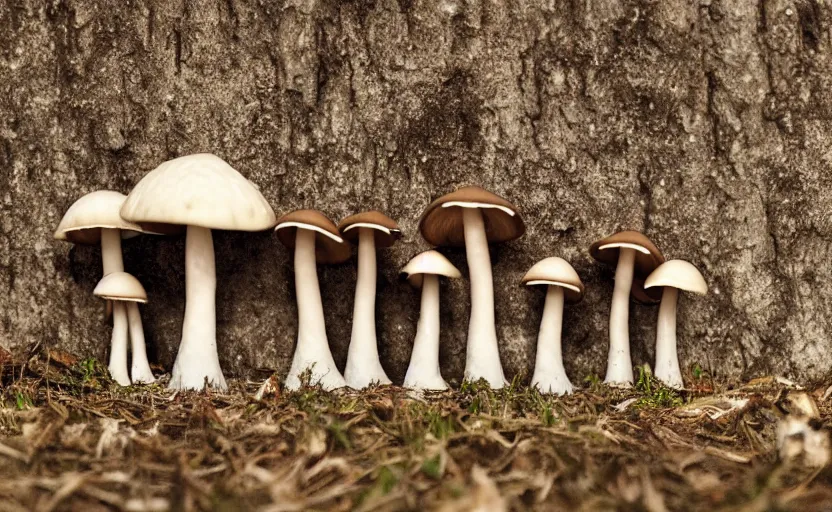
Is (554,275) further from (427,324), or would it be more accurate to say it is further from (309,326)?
(309,326)

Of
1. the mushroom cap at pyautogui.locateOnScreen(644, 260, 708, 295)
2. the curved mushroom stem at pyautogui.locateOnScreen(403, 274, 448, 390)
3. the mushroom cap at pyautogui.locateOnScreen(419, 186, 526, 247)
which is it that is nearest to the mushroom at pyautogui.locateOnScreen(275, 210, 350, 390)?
the curved mushroom stem at pyautogui.locateOnScreen(403, 274, 448, 390)

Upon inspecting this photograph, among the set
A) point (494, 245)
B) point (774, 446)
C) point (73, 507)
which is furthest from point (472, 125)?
point (73, 507)

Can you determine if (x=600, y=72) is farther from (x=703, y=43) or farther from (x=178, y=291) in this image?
(x=178, y=291)

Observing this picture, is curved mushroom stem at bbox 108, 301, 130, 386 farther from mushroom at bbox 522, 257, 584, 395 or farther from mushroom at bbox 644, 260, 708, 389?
mushroom at bbox 644, 260, 708, 389

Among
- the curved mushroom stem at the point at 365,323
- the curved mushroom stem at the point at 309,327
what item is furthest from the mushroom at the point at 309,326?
the curved mushroom stem at the point at 365,323

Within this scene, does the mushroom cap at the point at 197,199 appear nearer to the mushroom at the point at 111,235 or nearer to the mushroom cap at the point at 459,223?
the mushroom at the point at 111,235

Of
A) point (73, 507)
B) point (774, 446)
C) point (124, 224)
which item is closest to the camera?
point (73, 507)

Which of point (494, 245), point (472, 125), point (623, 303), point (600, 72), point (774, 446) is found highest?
point (600, 72)
